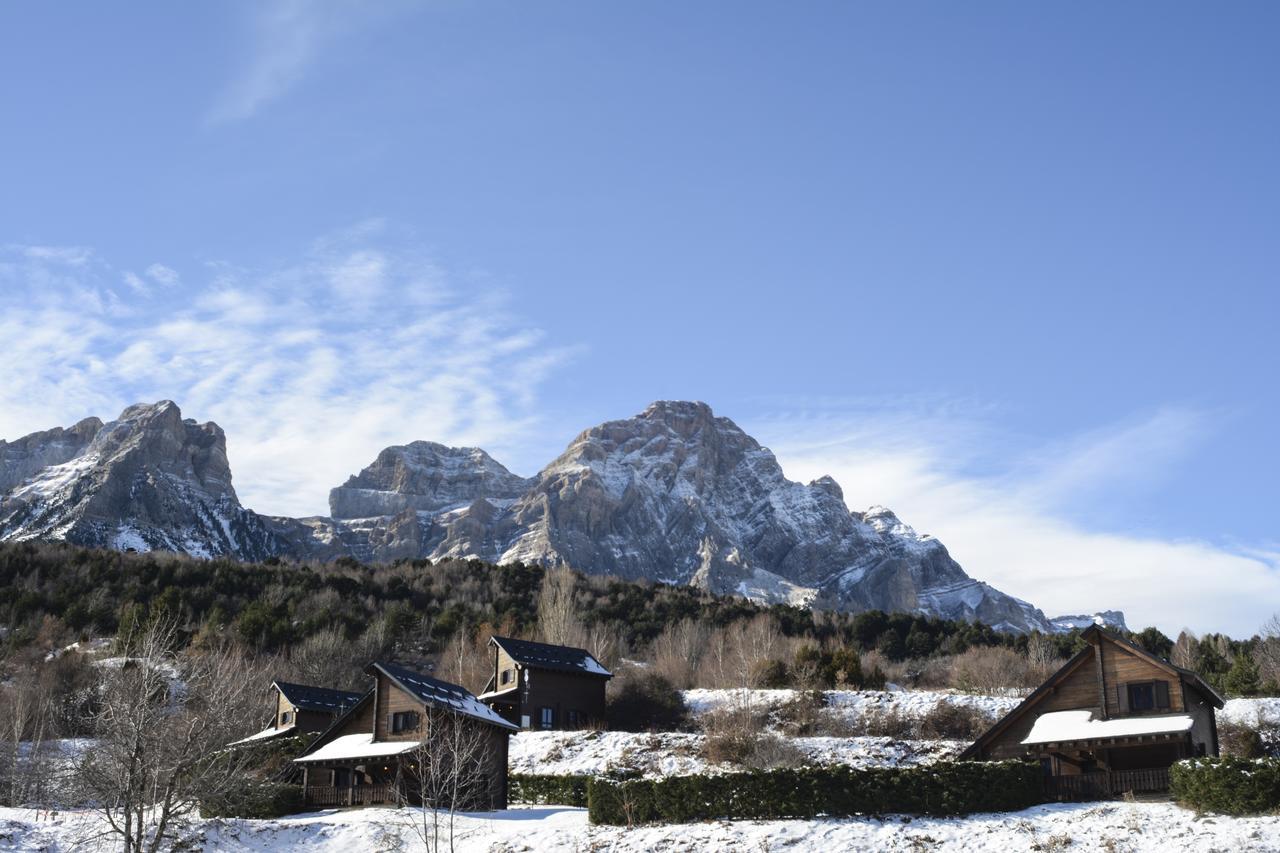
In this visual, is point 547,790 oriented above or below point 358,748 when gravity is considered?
below

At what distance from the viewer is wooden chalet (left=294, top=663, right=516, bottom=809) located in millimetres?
47094

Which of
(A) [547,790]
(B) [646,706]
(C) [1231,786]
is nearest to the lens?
(C) [1231,786]

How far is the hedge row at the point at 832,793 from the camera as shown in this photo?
38844 millimetres

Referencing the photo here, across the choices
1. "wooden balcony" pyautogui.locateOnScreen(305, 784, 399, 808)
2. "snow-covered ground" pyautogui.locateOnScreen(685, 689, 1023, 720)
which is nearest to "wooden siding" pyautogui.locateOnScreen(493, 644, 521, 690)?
"snow-covered ground" pyautogui.locateOnScreen(685, 689, 1023, 720)

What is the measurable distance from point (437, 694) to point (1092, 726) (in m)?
25.5

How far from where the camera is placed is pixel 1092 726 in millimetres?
43500

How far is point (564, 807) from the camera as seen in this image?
49.7 m

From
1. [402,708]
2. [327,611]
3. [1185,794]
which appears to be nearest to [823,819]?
[1185,794]

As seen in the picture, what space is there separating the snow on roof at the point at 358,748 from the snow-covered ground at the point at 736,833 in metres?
2.53

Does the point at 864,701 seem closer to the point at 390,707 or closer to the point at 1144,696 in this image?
the point at 1144,696

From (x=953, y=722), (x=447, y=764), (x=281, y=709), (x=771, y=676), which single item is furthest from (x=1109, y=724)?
(x=281, y=709)

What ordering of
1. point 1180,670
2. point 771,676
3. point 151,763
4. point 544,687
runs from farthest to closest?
1. point 771,676
2. point 544,687
3. point 1180,670
4. point 151,763

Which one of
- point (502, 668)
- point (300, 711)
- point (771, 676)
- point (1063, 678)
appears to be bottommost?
point (300, 711)

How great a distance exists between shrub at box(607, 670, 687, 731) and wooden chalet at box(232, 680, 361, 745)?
53.0 feet
